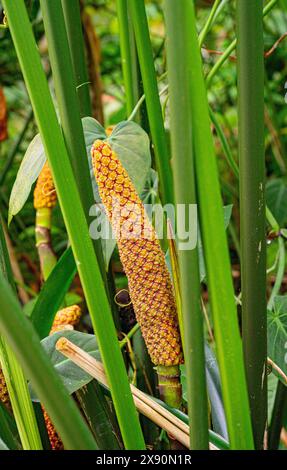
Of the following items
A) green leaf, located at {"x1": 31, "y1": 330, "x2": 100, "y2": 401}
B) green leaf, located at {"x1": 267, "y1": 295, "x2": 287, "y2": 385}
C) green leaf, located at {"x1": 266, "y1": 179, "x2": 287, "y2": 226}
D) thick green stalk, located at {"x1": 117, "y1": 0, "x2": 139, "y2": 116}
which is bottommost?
green leaf, located at {"x1": 266, "y1": 179, "x2": 287, "y2": 226}

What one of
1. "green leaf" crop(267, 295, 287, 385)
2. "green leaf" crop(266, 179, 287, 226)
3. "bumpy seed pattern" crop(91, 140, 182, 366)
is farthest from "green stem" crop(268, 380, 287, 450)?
"green leaf" crop(266, 179, 287, 226)

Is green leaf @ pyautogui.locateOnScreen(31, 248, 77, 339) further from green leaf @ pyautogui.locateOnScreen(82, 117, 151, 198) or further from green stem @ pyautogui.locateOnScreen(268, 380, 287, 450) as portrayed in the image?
green stem @ pyautogui.locateOnScreen(268, 380, 287, 450)

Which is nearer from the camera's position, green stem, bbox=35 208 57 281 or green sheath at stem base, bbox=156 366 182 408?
green sheath at stem base, bbox=156 366 182 408

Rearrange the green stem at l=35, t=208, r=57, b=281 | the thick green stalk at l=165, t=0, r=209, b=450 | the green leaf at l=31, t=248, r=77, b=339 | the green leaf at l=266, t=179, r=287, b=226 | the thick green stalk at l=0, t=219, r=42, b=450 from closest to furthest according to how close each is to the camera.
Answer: the thick green stalk at l=165, t=0, r=209, b=450
the thick green stalk at l=0, t=219, r=42, b=450
the green leaf at l=31, t=248, r=77, b=339
the green stem at l=35, t=208, r=57, b=281
the green leaf at l=266, t=179, r=287, b=226

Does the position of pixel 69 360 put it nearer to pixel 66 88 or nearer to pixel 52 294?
pixel 52 294

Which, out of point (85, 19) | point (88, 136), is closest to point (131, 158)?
point (88, 136)

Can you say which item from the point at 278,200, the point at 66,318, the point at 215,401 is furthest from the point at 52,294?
the point at 278,200
